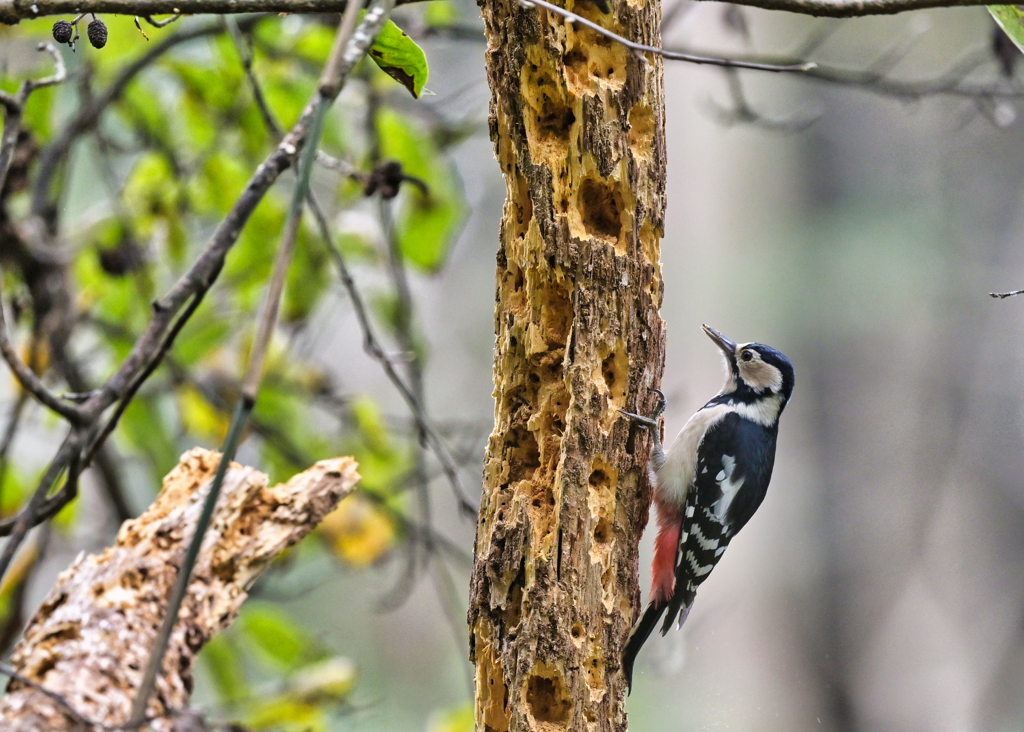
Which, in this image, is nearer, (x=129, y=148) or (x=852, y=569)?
(x=129, y=148)

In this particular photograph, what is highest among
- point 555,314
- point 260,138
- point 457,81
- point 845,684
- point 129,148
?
point 457,81

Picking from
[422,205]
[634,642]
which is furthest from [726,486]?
[422,205]

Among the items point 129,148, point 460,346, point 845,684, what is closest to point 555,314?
point 129,148

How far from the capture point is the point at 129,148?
7.11 feet

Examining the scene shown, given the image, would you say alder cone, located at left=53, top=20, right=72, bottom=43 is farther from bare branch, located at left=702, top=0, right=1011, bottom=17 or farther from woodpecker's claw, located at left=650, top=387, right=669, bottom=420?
→ woodpecker's claw, located at left=650, top=387, right=669, bottom=420

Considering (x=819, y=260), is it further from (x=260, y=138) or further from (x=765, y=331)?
(x=260, y=138)

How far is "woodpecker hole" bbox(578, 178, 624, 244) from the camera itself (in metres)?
1.10

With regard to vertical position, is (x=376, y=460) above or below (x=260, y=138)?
below

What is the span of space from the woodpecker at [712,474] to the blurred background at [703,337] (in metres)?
0.35

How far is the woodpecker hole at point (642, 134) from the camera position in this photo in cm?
110

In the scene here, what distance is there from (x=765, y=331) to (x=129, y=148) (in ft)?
6.09

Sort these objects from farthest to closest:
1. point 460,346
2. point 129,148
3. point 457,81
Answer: point 460,346 < point 457,81 < point 129,148

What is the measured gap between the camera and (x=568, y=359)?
1.08 m

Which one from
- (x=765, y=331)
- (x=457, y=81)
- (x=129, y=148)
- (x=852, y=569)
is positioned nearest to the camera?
(x=129, y=148)
